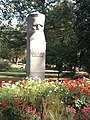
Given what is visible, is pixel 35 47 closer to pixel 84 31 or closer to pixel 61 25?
pixel 84 31

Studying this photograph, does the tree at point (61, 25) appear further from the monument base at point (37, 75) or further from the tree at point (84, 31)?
the monument base at point (37, 75)

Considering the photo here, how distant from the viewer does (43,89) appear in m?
6.98

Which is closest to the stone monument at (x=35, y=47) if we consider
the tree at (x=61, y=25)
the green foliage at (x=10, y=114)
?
the green foliage at (x=10, y=114)

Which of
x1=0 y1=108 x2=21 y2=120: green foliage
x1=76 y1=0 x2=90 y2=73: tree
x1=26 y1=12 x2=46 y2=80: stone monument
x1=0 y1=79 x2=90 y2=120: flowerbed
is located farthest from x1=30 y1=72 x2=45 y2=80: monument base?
x1=76 y1=0 x2=90 y2=73: tree

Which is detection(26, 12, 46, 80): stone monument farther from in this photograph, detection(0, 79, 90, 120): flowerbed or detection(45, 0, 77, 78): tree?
detection(45, 0, 77, 78): tree

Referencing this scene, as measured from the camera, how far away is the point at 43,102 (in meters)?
5.95

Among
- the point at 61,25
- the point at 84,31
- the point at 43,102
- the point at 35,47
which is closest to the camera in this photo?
the point at 43,102

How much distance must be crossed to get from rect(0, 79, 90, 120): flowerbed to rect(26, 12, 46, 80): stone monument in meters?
3.14

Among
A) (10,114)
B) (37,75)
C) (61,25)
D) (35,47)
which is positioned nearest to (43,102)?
(10,114)

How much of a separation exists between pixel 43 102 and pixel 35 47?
508 centimetres

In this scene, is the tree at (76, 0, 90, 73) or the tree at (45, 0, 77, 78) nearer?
the tree at (76, 0, 90, 73)

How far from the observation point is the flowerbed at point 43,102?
538 cm

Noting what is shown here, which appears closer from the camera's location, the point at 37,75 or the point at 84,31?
the point at 37,75

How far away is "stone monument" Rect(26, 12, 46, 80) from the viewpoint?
10.8 metres
